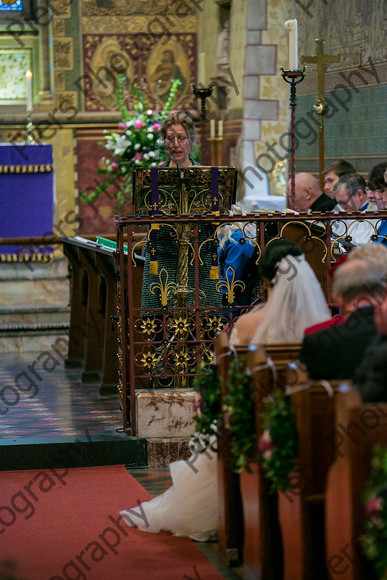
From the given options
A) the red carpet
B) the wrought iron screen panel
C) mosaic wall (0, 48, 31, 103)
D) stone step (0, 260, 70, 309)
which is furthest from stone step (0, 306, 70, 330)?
the red carpet

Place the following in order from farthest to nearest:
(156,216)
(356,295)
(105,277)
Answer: (105,277)
(156,216)
(356,295)

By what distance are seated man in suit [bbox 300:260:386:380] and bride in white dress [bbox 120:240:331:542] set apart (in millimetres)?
652

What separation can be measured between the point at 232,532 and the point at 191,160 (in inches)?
113

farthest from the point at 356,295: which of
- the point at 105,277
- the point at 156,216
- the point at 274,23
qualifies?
the point at 274,23

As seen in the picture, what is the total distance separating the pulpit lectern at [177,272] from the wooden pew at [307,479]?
2165mm

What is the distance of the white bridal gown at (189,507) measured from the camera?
4.79m

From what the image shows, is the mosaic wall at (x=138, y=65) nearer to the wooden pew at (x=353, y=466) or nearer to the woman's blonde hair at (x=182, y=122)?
the woman's blonde hair at (x=182, y=122)

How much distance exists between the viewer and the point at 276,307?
4559 mm

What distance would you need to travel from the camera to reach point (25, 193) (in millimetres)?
11516

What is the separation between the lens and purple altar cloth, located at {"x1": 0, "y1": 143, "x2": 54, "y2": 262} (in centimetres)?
1145

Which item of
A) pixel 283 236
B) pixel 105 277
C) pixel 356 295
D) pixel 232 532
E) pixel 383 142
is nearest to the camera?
pixel 356 295

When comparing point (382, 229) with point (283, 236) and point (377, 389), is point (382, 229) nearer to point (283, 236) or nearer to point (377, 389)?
point (283, 236)

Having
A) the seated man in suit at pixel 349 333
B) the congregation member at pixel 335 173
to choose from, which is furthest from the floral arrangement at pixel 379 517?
the congregation member at pixel 335 173

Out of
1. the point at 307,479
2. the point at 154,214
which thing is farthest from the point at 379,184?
the point at 307,479
